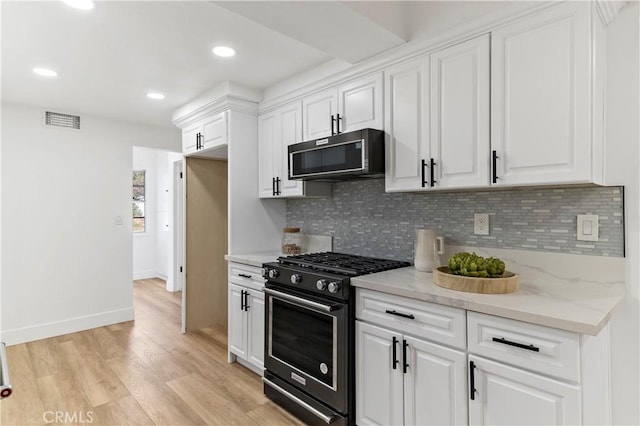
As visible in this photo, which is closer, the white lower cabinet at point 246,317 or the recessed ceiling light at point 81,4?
the recessed ceiling light at point 81,4

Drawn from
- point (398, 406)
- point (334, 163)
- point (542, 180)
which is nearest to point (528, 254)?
point (542, 180)

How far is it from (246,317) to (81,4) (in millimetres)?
2314

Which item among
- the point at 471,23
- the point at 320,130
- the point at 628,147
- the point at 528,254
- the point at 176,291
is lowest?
the point at 176,291

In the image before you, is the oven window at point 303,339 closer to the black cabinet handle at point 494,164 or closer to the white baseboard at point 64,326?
the black cabinet handle at point 494,164

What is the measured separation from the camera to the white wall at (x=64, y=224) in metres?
3.56

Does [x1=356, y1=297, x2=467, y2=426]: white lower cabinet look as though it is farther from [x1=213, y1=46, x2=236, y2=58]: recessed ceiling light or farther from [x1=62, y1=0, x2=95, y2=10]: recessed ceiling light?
[x1=62, y1=0, x2=95, y2=10]: recessed ceiling light

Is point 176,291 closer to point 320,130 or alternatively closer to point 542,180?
point 320,130

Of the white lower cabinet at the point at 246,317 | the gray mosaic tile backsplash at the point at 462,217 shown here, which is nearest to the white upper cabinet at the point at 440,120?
the gray mosaic tile backsplash at the point at 462,217

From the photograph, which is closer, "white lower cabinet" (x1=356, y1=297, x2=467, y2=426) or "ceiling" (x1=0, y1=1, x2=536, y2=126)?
"white lower cabinet" (x1=356, y1=297, x2=467, y2=426)

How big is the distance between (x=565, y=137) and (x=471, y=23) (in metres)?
Result: 0.75

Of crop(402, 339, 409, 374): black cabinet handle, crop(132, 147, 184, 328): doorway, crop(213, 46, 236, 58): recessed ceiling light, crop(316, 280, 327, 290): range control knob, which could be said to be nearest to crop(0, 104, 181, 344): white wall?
crop(132, 147, 184, 328): doorway

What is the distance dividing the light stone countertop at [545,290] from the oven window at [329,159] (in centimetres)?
72

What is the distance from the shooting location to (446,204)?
227cm

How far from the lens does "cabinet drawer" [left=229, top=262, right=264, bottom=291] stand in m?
2.77
